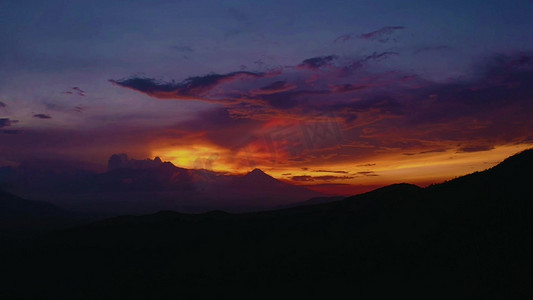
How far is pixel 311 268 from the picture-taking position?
3366 cm

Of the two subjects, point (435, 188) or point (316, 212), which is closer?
point (435, 188)

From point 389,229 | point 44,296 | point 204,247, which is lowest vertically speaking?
point 44,296

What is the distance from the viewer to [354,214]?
48.2 meters

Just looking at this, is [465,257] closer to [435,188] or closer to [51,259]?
[435,188]

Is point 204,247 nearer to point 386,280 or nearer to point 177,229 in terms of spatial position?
point 177,229

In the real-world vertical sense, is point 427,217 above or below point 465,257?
above

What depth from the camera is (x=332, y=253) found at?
35.8 m

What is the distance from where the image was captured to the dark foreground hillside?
25.4 meters

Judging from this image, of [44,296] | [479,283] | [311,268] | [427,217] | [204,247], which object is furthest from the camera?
[204,247]

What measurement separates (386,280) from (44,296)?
133 ft

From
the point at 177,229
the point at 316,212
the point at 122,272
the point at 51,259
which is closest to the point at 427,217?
the point at 316,212

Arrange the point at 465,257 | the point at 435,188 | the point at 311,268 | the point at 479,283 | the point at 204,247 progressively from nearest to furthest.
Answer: the point at 479,283 → the point at 465,257 → the point at 311,268 → the point at 435,188 → the point at 204,247

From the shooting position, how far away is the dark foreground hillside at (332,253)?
25422 mm

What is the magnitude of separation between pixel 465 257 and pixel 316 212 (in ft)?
101
